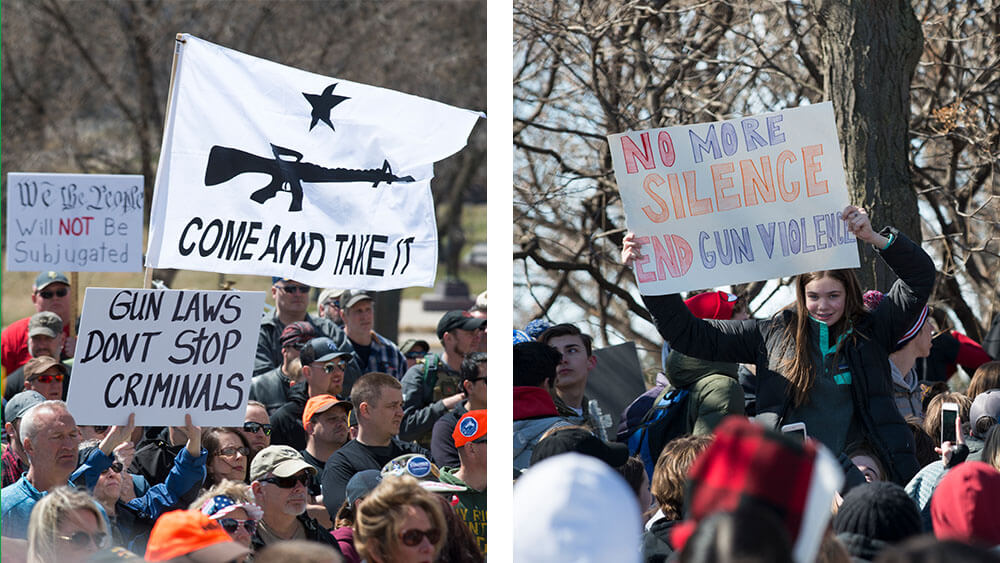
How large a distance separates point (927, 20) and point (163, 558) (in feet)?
23.5

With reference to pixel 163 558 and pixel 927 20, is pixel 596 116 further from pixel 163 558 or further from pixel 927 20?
pixel 163 558

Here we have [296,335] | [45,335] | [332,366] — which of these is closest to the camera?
[332,366]

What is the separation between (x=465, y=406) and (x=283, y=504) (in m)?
1.70

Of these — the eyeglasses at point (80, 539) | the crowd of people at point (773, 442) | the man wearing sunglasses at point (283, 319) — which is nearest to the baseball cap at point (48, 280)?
the man wearing sunglasses at point (283, 319)

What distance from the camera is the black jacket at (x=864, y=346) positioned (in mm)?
4949

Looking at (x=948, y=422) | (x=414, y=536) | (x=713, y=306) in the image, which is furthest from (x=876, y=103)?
(x=414, y=536)

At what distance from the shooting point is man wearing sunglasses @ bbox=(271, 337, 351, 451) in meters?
6.32

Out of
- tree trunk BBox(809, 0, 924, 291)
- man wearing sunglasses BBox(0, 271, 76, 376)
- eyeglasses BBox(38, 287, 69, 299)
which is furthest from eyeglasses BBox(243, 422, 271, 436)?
tree trunk BBox(809, 0, 924, 291)

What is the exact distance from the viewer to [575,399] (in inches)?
235

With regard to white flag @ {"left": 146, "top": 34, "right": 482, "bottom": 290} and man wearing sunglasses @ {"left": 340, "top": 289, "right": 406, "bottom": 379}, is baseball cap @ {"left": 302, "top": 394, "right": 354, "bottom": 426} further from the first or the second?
man wearing sunglasses @ {"left": 340, "top": 289, "right": 406, "bottom": 379}

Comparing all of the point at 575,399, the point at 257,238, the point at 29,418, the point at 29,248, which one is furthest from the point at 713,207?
the point at 29,248

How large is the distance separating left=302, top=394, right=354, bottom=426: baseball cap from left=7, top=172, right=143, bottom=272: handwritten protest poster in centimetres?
261

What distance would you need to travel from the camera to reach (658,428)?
18.2ft

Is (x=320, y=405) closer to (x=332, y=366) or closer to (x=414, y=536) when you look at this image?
(x=332, y=366)
